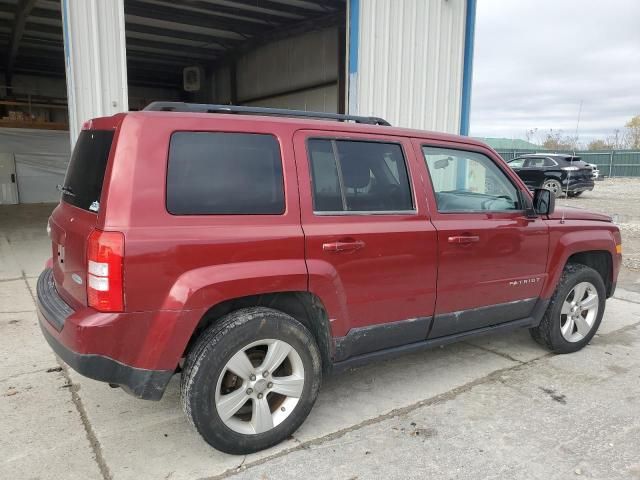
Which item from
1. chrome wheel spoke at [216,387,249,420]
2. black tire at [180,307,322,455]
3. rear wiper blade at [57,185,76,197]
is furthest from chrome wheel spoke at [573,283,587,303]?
rear wiper blade at [57,185,76,197]

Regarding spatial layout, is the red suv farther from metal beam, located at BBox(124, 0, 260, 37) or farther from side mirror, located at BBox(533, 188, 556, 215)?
metal beam, located at BBox(124, 0, 260, 37)

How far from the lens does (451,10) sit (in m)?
8.55

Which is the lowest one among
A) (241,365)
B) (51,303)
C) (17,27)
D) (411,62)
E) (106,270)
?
(241,365)

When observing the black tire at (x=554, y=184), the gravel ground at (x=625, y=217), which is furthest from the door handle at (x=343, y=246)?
the black tire at (x=554, y=184)

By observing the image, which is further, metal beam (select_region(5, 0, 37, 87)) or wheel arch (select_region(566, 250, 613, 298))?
metal beam (select_region(5, 0, 37, 87))

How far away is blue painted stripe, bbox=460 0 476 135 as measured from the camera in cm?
870

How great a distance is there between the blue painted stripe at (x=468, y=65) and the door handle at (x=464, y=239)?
6.22 m

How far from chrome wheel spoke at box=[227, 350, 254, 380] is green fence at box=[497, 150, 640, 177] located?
32.3 metres

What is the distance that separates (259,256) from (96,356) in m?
0.92

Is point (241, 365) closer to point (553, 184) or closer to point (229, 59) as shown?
point (229, 59)

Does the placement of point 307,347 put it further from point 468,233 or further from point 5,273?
point 5,273

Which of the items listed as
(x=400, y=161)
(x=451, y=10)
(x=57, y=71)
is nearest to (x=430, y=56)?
(x=451, y=10)

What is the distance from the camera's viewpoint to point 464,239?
339 centimetres

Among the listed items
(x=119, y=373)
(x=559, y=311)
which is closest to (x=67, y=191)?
(x=119, y=373)
